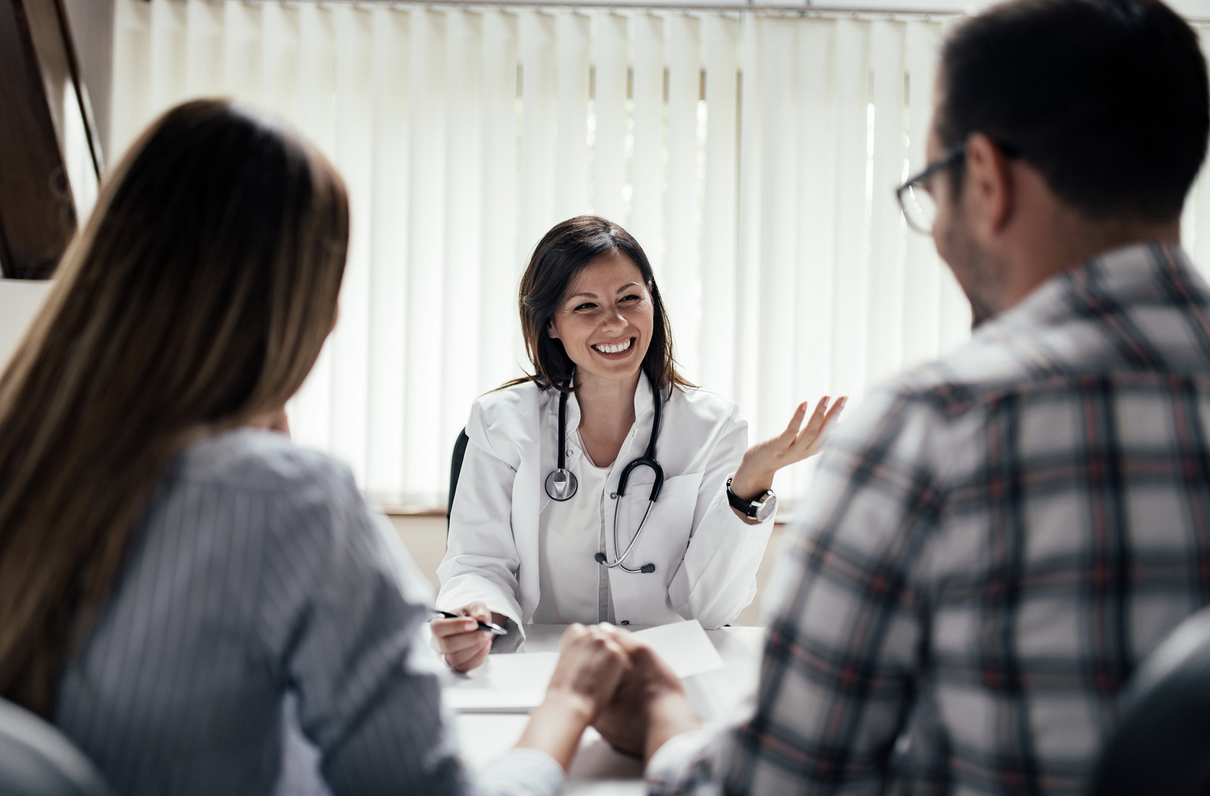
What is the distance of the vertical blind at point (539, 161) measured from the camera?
2.77m

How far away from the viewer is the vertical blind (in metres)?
2.77

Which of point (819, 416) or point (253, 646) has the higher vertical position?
point (253, 646)

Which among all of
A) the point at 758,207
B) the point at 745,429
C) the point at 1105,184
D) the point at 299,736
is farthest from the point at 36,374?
the point at 758,207

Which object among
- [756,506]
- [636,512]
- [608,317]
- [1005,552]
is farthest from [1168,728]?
[608,317]

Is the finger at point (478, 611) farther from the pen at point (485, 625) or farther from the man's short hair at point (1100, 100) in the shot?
the man's short hair at point (1100, 100)

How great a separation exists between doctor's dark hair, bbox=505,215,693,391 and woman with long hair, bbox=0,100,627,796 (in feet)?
4.01

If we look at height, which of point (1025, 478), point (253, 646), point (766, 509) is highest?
point (1025, 478)

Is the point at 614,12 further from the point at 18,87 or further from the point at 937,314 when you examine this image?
the point at 18,87

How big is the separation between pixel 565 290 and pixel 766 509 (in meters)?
0.70

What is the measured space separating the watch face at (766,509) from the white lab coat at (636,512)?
2 cm

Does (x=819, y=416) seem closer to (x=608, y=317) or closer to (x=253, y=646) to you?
(x=608, y=317)

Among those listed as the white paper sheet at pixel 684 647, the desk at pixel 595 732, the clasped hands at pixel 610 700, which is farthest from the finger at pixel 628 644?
the white paper sheet at pixel 684 647

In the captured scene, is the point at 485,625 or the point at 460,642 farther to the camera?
the point at 485,625

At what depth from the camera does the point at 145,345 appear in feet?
1.89
